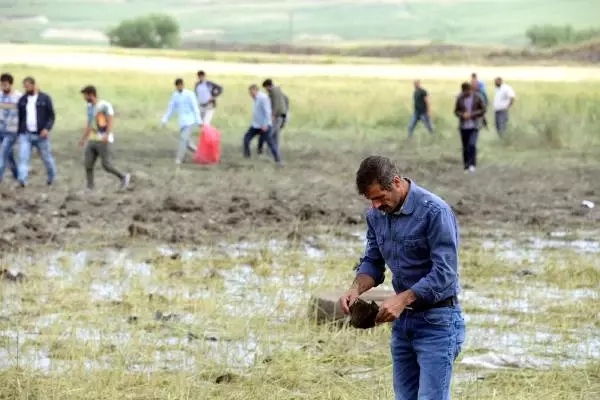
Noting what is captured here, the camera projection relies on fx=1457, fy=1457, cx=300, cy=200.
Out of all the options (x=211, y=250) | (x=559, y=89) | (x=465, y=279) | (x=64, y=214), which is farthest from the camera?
(x=559, y=89)

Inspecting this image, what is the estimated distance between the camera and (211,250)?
1459 cm

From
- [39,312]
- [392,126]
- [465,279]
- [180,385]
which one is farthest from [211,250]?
[392,126]

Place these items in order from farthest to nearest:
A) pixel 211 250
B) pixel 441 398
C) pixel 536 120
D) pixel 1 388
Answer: pixel 536 120 → pixel 211 250 → pixel 1 388 → pixel 441 398

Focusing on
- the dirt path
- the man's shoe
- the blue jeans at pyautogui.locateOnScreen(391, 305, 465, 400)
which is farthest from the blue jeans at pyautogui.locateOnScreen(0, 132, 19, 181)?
the dirt path

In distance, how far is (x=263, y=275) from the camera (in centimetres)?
1303

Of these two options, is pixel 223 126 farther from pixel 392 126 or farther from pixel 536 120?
pixel 536 120

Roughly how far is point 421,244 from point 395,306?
311mm

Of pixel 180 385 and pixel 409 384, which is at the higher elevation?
pixel 409 384

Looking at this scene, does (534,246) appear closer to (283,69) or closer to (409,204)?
(409,204)

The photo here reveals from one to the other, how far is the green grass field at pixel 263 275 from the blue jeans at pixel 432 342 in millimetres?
1777

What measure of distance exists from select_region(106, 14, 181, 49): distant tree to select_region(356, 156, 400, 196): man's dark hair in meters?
140

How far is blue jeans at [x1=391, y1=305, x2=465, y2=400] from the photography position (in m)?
6.36

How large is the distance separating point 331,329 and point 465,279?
3.00 metres

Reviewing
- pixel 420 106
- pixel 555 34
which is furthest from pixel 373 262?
pixel 555 34
